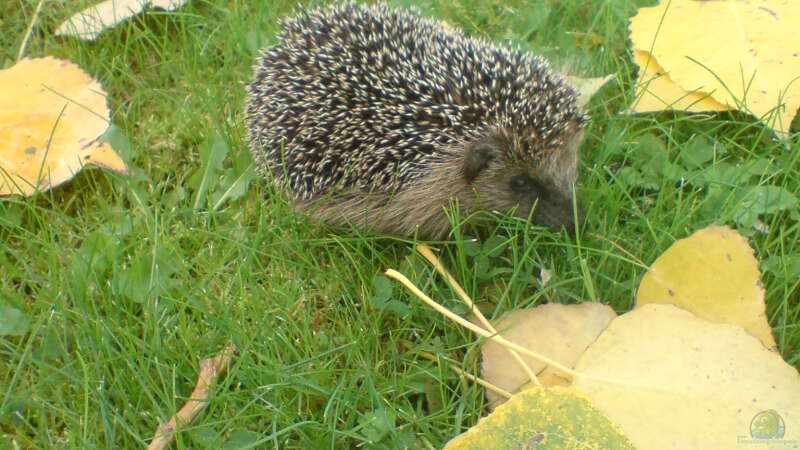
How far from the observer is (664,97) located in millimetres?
3662

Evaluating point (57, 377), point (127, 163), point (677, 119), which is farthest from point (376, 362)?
point (677, 119)

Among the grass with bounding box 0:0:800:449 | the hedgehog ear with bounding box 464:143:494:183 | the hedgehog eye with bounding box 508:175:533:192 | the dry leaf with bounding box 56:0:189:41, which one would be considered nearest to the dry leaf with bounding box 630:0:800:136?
the grass with bounding box 0:0:800:449

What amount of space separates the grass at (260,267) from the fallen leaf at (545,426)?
0.37 m

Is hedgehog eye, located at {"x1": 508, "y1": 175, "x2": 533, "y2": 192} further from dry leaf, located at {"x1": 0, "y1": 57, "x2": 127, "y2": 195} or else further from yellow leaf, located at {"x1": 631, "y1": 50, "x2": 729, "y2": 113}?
dry leaf, located at {"x1": 0, "y1": 57, "x2": 127, "y2": 195}

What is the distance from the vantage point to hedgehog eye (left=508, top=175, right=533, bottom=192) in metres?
3.44

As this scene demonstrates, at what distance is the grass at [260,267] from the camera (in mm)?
2699

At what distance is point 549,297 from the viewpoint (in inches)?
121

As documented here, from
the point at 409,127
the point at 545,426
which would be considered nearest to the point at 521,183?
the point at 409,127

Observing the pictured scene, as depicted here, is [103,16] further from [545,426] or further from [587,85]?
[545,426]

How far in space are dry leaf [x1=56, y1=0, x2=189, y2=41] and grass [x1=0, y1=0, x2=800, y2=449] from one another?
0.24 feet

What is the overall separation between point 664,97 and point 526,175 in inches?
34.1

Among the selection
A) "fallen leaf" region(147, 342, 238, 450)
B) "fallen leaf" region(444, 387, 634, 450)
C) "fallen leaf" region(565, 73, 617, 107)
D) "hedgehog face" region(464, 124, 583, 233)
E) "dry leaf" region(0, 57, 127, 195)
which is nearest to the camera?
"fallen leaf" region(444, 387, 634, 450)

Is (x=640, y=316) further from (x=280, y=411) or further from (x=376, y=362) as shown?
(x=280, y=411)

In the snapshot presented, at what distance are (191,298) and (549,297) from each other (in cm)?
146
